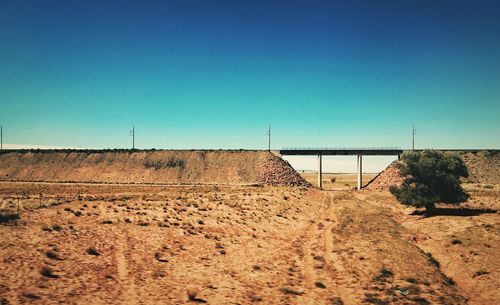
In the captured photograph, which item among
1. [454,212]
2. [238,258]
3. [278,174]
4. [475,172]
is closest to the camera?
[238,258]

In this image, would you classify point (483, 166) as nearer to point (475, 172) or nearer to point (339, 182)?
point (475, 172)

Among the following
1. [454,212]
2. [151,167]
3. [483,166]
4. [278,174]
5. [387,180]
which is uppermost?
[483,166]

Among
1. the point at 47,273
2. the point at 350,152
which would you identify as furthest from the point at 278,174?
the point at 47,273

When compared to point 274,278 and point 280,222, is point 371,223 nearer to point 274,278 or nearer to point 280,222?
point 280,222

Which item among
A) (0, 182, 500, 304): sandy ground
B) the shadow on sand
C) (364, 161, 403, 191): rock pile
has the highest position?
(364, 161, 403, 191): rock pile

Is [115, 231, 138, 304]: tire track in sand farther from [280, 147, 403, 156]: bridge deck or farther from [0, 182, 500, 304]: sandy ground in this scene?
[280, 147, 403, 156]: bridge deck

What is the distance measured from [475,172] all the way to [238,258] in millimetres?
78397

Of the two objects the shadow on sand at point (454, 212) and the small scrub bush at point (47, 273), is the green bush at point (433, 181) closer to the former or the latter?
the shadow on sand at point (454, 212)

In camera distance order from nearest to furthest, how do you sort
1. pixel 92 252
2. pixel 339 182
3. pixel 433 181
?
pixel 92 252 → pixel 433 181 → pixel 339 182

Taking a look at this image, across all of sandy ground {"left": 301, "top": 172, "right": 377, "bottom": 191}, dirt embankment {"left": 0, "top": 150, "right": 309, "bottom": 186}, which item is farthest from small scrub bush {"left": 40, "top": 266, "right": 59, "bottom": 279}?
sandy ground {"left": 301, "top": 172, "right": 377, "bottom": 191}

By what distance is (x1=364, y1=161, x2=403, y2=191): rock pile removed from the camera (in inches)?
2662

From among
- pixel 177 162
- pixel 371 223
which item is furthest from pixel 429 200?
pixel 177 162

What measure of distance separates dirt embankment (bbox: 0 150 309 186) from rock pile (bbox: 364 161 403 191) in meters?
15.5

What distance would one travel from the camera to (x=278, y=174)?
78.5 metres
